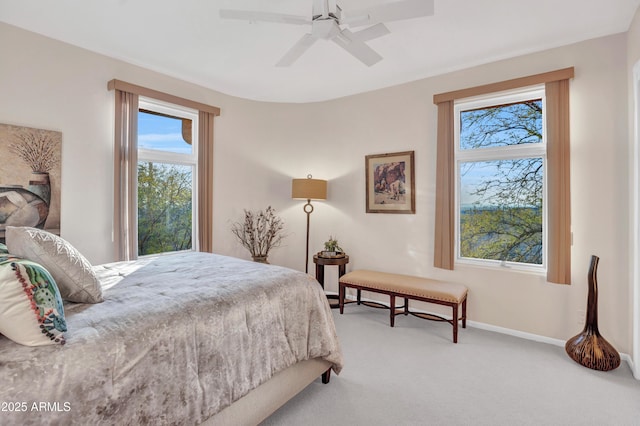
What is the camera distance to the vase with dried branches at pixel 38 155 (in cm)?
262

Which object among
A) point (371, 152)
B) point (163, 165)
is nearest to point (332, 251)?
point (371, 152)

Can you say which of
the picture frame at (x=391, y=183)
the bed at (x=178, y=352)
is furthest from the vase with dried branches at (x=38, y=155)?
the picture frame at (x=391, y=183)

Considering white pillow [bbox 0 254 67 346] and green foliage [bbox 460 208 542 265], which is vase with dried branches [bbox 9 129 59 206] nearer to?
white pillow [bbox 0 254 67 346]

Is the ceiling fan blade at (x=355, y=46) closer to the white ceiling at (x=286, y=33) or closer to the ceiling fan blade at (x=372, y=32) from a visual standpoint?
the ceiling fan blade at (x=372, y=32)

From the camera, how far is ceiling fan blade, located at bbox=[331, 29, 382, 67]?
223 centimetres

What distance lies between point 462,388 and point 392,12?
8.14ft

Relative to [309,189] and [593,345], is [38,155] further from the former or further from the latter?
[593,345]

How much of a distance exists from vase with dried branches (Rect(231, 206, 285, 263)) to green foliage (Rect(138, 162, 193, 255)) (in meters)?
0.64

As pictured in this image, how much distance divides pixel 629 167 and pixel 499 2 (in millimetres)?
1661

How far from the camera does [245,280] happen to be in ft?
6.22

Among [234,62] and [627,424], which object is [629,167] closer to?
[627,424]

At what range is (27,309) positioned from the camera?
1.07 meters

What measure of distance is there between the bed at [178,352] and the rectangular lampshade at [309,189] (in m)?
1.89

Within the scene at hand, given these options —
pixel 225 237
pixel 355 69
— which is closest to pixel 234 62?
pixel 355 69
